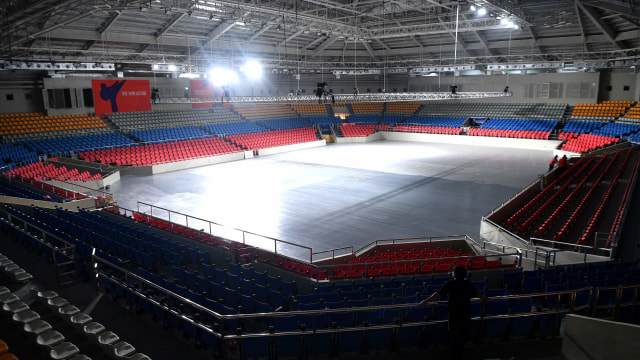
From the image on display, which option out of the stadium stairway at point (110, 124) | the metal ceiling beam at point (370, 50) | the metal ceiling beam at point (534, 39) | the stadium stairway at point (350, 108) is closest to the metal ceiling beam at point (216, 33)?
the stadium stairway at point (110, 124)

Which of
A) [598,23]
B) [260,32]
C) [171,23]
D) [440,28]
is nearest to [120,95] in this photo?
[171,23]

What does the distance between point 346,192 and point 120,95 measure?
67.9 feet

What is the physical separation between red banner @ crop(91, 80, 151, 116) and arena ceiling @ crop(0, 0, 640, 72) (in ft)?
6.59

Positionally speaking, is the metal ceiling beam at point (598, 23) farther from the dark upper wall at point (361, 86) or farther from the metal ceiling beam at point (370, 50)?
the metal ceiling beam at point (370, 50)

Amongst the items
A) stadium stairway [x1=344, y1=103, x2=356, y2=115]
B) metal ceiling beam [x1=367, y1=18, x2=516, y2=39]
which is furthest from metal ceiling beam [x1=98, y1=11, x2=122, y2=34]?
stadium stairway [x1=344, y1=103, x2=356, y2=115]

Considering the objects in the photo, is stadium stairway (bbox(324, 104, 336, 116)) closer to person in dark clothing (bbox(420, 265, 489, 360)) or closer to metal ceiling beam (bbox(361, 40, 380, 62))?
metal ceiling beam (bbox(361, 40, 380, 62))

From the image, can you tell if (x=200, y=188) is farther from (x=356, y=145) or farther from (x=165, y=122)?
(x=356, y=145)

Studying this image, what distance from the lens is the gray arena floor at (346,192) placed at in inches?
551

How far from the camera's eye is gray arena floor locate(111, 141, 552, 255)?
45.9 ft

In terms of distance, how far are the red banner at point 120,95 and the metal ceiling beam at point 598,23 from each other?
30.0 m

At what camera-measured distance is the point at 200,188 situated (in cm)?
1998

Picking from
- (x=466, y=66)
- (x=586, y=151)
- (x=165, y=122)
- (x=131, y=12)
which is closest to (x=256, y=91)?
(x=165, y=122)

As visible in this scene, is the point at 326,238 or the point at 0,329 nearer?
the point at 0,329

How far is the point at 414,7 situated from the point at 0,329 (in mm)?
26573
